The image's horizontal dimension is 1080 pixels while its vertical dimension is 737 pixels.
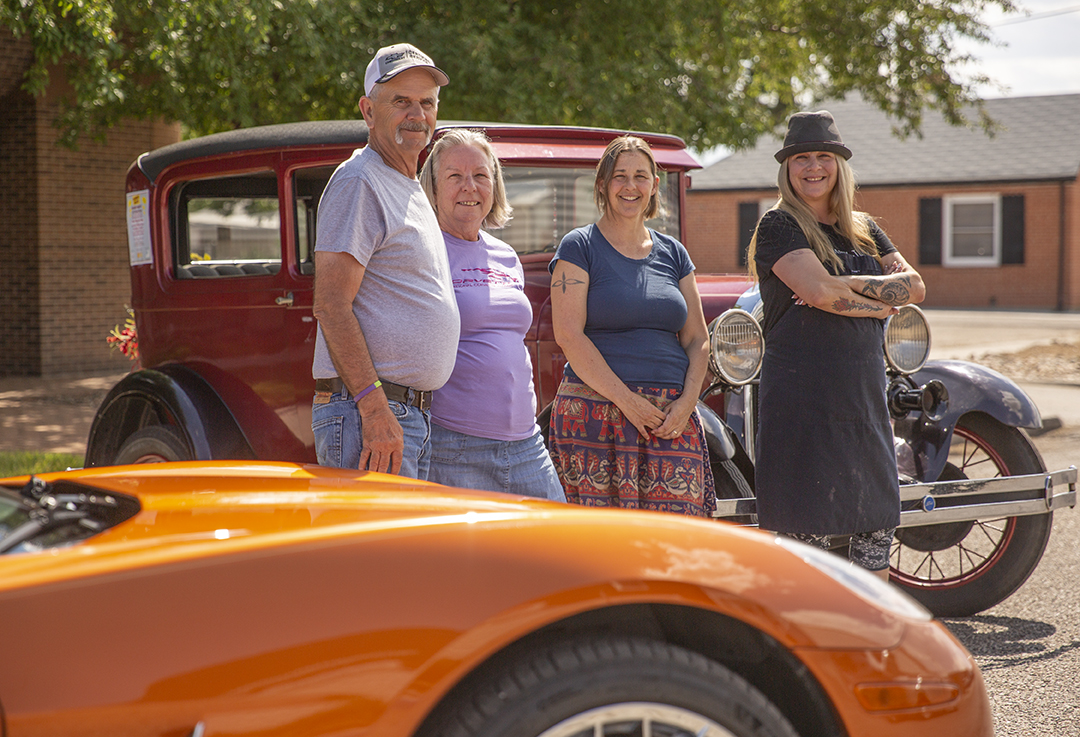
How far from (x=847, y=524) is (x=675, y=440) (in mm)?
615

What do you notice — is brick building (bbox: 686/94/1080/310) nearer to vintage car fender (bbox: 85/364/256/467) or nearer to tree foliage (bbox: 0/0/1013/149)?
tree foliage (bbox: 0/0/1013/149)

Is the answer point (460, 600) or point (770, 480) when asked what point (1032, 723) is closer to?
point (770, 480)

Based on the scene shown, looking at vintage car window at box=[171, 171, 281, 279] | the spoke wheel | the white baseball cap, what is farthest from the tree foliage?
the spoke wheel

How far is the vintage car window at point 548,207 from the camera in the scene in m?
4.50

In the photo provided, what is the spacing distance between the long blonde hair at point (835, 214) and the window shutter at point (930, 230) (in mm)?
24992

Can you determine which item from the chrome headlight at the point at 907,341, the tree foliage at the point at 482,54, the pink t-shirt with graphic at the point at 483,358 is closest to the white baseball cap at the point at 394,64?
the pink t-shirt with graphic at the point at 483,358

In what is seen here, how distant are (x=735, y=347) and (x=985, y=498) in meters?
1.23

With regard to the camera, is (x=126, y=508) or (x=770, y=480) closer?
(x=126, y=508)

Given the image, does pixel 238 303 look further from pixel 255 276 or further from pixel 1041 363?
pixel 1041 363

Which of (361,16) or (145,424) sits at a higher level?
(361,16)

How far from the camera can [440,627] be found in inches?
69.5

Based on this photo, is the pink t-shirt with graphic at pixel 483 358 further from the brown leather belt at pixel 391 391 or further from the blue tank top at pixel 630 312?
the blue tank top at pixel 630 312

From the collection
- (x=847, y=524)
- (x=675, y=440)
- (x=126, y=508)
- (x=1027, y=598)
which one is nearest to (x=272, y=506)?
(x=126, y=508)

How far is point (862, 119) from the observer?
30406mm
